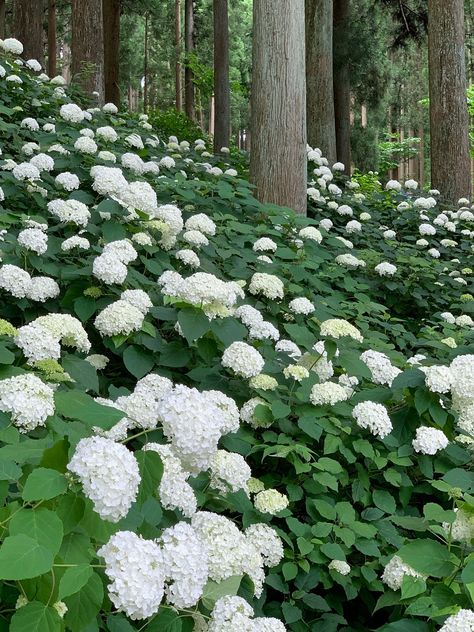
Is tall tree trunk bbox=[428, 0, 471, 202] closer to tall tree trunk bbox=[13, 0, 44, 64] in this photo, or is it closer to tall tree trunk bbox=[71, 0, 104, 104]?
tall tree trunk bbox=[71, 0, 104, 104]

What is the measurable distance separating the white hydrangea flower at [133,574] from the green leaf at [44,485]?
0.46ft

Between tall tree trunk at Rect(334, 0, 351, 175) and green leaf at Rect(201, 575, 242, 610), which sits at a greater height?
tall tree trunk at Rect(334, 0, 351, 175)

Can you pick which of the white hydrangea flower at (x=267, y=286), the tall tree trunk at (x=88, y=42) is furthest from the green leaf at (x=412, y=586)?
the tall tree trunk at (x=88, y=42)

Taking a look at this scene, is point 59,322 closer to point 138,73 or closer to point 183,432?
point 183,432

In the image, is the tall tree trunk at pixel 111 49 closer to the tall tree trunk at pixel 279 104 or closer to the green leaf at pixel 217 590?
the tall tree trunk at pixel 279 104

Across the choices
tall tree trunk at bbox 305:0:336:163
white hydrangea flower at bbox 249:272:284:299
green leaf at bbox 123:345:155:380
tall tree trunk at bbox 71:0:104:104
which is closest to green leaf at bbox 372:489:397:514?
green leaf at bbox 123:345:155:380

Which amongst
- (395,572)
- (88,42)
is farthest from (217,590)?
(88,42)

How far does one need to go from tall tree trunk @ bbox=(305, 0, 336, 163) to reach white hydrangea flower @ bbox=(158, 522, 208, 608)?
9069mm

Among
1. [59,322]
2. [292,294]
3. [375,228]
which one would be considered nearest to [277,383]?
[59,322]

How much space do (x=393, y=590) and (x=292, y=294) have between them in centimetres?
221

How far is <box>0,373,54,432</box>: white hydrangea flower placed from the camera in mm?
1764

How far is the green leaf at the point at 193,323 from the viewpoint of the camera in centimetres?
279

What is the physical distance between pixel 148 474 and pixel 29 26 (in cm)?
1229

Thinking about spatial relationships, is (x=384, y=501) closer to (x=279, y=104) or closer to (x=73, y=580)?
(x=73, y=580)
